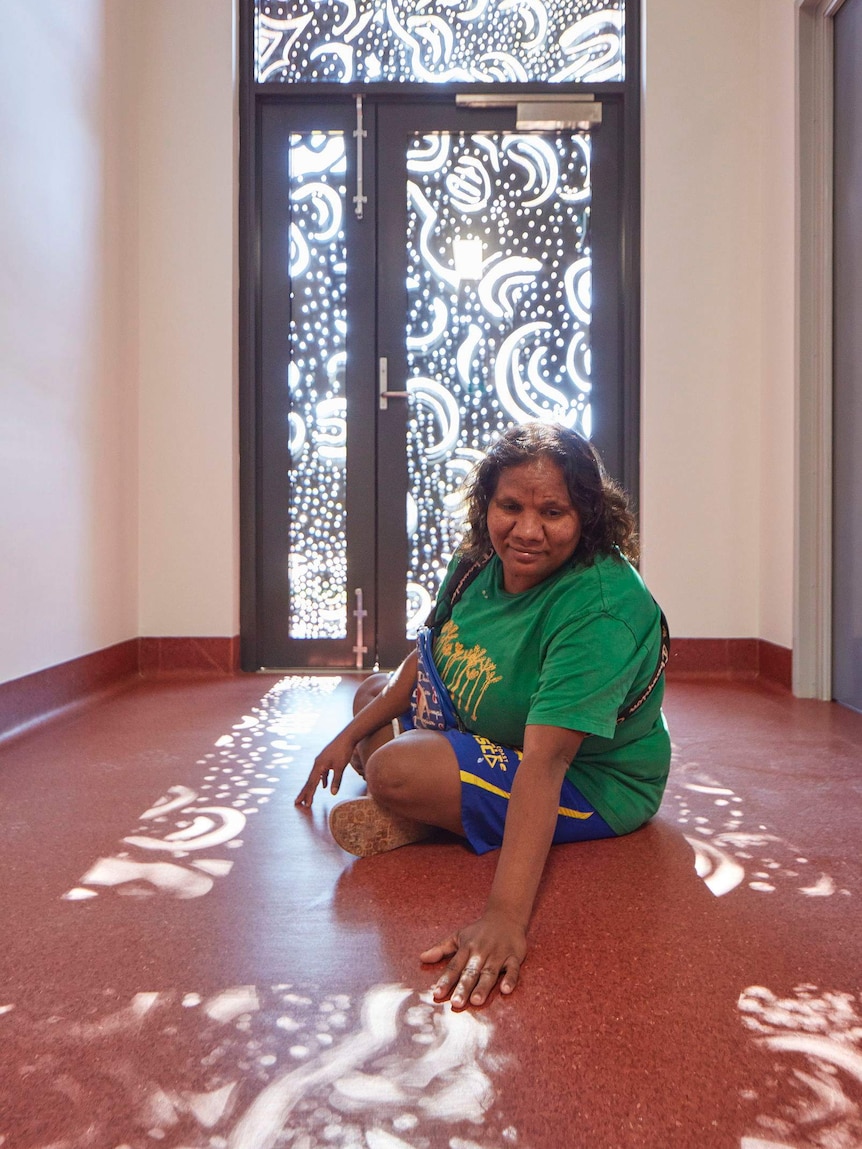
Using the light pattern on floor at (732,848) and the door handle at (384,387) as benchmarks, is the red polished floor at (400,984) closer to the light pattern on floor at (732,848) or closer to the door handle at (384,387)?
the light pattern on floor at (732,848)

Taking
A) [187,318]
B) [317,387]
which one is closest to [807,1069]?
[317,387]

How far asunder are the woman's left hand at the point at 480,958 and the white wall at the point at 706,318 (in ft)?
9.25

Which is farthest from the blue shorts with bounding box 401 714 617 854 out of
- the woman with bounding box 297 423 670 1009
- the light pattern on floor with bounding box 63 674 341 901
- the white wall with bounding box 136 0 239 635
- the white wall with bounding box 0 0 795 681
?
the white wall with bounding box 136 0 239 635

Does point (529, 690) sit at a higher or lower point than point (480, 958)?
higher

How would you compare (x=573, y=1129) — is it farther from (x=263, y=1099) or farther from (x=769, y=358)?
(x=769, y=358)

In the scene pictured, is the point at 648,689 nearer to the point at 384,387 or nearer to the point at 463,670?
the point at 463,670

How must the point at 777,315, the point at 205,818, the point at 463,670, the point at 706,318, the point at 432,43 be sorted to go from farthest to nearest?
the point at 432,43
the point at 706,318
the point at 777,315
the point at 205,818
the point at 463,670

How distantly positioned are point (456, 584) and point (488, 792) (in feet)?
1.32

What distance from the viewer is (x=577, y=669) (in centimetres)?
135

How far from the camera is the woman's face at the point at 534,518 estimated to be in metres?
1.48

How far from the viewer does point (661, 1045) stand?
102cm

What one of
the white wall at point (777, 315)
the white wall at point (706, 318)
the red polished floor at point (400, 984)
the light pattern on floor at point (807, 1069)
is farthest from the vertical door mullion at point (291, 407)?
the light pattern on floor at point (807, 1069)

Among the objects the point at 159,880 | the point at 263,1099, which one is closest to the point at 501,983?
the point at 263,1099

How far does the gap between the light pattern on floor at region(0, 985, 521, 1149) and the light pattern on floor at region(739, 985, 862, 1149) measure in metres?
0.25
